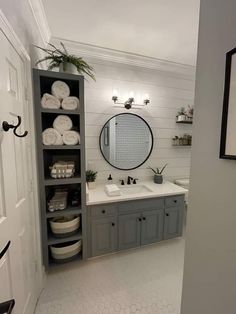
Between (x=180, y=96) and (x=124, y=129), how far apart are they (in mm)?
1167

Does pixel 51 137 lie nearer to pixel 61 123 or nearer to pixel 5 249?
pixel 61 123

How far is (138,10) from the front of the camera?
1.56 metres

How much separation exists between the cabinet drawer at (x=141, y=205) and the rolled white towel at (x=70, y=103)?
1.28m

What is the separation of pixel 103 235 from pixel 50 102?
64.9 inches

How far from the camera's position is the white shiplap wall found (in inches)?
95.0

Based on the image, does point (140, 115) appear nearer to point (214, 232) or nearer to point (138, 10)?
point (138, 10)

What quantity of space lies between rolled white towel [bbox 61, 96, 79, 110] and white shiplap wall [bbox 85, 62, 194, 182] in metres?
0.67

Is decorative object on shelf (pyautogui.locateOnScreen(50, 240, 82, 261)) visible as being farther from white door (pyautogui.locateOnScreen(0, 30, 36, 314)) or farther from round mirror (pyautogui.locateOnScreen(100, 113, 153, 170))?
round mirror (pyautogui.locateOnScreen(100, 113, 153, 170))

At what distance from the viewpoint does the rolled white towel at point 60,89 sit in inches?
65.1

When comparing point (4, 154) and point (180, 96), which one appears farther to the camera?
point (180, 96)

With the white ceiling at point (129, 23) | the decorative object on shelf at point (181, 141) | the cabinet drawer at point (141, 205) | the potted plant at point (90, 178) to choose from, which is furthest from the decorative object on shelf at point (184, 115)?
the potted plant at point (90, 178)

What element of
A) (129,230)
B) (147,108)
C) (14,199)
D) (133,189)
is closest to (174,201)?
(133,189)

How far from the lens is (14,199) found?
1.05m

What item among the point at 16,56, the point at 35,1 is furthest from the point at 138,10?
the point at 16,56
